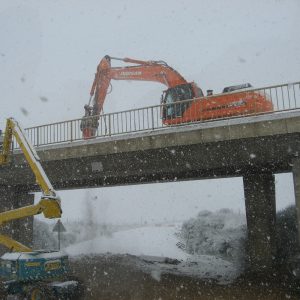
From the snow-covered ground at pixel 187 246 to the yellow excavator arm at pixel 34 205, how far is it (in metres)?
6.99

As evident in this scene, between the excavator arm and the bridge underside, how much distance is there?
3936 millimetres

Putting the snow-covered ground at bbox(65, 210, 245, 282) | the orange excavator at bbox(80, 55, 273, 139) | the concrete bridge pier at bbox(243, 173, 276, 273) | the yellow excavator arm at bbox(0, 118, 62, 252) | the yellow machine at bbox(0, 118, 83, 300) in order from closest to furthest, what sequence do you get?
the yellow machine at bbox(0, 118, 83, 300) < the yellow excavator arm at bbox(0, 118, 62, 252) < the orange excavator at bbox(80, 55, 273, 139) < the concrete bridge pier at bbox(243, 173, 276, 273) < the snow-covered ground at bbox(65, 210, 245, 282)

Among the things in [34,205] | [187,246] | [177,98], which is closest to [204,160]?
[177,98]

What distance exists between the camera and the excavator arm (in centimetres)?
1941

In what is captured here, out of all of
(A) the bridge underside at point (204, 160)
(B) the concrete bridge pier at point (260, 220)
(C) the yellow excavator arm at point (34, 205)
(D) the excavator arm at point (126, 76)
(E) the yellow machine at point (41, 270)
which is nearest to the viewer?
(E) the yellow machine at point (41, 270)

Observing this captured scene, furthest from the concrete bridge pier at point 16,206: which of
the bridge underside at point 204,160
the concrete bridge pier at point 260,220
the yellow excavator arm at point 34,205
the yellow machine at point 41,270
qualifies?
the concrete bridge pier at point 260,220

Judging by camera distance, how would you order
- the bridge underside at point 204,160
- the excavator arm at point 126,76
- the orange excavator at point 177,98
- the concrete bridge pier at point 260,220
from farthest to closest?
1. the excavator arm at point 126,76
2. the concrete bridge pier at point 260,220
3. the orange excavator at point 177,98
4. the bridge underside at point 204,160

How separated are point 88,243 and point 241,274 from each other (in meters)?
19.7

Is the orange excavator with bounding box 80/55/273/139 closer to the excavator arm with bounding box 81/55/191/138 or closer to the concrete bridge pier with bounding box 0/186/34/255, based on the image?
the excavator arm with bounding box 81/55/191/138

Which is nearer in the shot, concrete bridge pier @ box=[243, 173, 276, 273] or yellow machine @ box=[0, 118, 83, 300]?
yellow machine @ box=[0, 118, 83, 300]

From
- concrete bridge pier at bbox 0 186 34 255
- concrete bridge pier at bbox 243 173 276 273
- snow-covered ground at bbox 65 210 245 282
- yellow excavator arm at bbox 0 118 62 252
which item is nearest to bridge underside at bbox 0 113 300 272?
concrete bridge pier at bbox 243 173 276 273

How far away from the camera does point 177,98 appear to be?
17688mm

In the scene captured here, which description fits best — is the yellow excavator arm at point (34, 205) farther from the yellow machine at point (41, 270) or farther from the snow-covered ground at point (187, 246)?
the snow-covered ground at point (187, 246)

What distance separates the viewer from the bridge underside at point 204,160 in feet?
40.0
